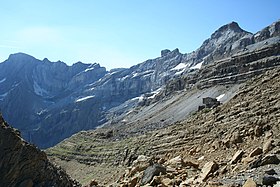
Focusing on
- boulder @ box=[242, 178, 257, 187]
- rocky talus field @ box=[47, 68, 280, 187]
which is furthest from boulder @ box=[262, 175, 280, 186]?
boulder @ box=[242, 178, 257, 187]

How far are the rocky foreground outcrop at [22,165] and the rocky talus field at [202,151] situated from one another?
5.57 metres

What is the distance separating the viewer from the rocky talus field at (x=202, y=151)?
64.8 feet

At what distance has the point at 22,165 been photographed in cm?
3394

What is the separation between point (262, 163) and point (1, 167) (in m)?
21.7

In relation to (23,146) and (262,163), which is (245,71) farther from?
(262,163)

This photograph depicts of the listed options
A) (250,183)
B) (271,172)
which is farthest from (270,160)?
(250,183)

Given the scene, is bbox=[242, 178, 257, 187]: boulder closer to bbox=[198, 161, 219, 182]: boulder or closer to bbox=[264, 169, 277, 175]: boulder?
bbox=[264, 169, 277, 175]: boulder

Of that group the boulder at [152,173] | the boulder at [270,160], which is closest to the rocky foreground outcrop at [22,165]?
the boulder at [152,173]

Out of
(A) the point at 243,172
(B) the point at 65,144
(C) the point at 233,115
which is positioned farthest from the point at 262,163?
(B) the point at 65,144

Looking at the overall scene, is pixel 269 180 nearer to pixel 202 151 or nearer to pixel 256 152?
pixel 256 152

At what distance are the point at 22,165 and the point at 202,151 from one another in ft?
50.1

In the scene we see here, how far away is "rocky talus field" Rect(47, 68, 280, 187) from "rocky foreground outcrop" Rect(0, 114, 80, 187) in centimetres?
557

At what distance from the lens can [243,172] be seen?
18359mm

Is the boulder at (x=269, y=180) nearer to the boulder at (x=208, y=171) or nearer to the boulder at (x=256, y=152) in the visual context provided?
the boulder at (x=208, y=171)
